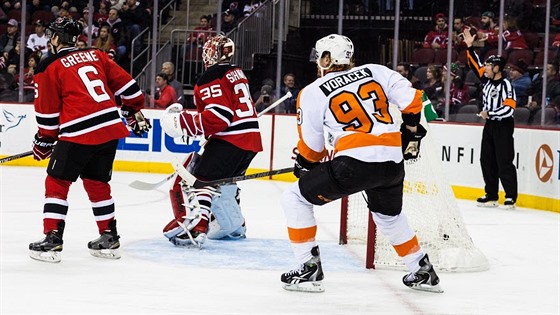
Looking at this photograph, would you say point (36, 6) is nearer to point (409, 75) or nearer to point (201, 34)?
point (201, 34)

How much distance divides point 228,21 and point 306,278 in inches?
292

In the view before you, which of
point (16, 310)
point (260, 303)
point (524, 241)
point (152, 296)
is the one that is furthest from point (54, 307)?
point (524, 241)

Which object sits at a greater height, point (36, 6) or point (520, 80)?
point (36, 6)

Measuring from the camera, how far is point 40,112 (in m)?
4.96

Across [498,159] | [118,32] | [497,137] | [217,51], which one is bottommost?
[498,159]

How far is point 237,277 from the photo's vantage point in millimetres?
4848

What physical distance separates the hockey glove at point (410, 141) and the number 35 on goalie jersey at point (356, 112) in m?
0.07

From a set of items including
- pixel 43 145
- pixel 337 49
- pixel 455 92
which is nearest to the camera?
pixel 337 49

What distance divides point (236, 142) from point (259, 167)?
16.0 feet

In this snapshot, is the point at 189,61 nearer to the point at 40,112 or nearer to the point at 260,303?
the point at 40,112

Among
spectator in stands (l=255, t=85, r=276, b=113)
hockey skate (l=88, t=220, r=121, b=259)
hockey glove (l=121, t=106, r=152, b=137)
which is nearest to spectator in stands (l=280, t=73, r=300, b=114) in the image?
spectator in stands (l=255, t=85, r=276, b=113)

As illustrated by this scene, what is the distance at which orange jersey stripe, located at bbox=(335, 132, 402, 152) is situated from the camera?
431cm

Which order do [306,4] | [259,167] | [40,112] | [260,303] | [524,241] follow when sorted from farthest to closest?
[306,4] → [259,167] → [524,241] → [40,112] → [260,303]

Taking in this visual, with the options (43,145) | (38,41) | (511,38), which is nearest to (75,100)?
(43,145)
